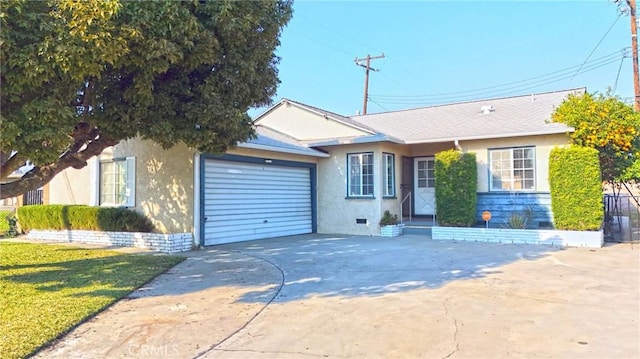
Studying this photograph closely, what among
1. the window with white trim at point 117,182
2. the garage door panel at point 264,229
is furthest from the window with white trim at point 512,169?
the window with white trim at point 117,182

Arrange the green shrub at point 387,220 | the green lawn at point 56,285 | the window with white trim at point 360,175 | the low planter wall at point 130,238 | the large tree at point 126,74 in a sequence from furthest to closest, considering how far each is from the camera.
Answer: the window with white trim at point 360,175, the green shrub at point 387,220, the low planter wall at point 130,238, the large tree at point 126,74, the green lawn at point 56,285

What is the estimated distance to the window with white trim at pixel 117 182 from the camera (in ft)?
40.1

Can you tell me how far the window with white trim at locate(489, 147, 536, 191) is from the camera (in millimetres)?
12984

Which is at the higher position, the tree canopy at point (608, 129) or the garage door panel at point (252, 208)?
the tree canopy at point (608, 129)

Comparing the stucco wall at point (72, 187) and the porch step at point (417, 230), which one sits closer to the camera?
the stucco wall at point (72, 187)

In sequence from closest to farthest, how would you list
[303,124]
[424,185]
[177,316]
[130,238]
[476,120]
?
[177,316] → [130,238] → [476,120] → [303,124] → [424,185]

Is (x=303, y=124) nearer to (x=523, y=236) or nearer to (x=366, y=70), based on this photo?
(x=523, y=236)

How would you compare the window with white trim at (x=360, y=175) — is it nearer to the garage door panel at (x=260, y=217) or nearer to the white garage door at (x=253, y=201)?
the white garage door at (x=253, y=201)

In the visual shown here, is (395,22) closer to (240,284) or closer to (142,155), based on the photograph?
(142,155)

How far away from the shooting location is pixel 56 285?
6.71 meters

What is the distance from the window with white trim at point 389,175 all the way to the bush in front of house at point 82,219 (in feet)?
23.8

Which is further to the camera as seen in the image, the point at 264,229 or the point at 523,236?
the point at 264,229

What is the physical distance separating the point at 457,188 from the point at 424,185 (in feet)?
11.2

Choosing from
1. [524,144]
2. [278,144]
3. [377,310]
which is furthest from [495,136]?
[377,310]
